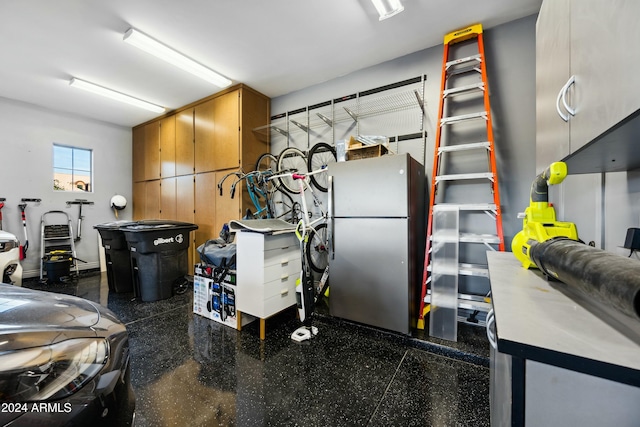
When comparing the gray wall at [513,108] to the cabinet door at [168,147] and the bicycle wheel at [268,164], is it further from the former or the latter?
the cabinet door at [168,147]

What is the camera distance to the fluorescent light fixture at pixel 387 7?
198cm

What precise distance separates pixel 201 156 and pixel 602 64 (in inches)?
170

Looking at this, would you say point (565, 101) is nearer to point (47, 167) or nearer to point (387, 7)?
point (387, 7)

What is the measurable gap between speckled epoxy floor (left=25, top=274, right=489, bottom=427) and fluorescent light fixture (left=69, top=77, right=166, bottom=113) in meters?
3.37

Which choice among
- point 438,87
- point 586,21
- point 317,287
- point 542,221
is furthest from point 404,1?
point 317,287

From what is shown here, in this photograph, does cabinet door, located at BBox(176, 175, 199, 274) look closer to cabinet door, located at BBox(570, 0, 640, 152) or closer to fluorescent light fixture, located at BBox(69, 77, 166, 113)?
fluorescent light fixture, located at BBox(69, 77, 166, 113)

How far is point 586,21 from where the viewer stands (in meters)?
0.78

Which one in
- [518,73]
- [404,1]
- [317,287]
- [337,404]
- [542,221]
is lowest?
[337,404]

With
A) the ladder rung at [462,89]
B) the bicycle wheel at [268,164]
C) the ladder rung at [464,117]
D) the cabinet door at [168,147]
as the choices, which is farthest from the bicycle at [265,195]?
the ladder rung at [462,89]

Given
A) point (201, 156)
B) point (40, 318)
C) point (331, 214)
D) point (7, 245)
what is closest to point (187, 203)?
point (201, 156)

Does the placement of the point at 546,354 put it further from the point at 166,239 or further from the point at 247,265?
the point at 166,239

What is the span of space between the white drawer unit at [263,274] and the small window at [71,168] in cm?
454

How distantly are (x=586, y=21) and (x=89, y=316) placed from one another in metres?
2.00

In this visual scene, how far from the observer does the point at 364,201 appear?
89.1 inches
